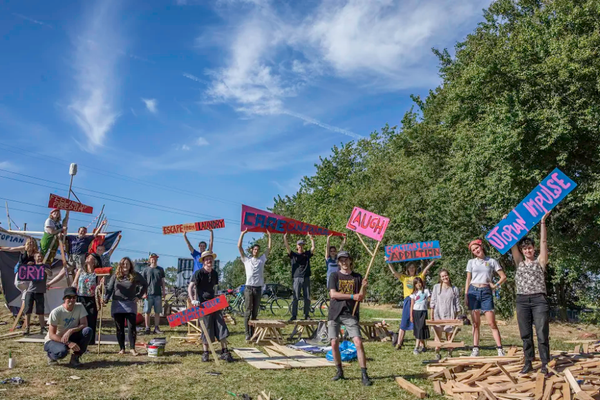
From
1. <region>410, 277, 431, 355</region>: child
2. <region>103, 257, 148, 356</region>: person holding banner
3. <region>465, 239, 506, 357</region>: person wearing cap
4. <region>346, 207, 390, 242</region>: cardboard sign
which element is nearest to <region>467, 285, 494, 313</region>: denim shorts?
<region>465, 239, 506, 357</region>: person wearing cap

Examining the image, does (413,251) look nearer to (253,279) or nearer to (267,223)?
(267,223)

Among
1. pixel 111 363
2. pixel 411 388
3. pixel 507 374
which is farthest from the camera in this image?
pixel 111 363

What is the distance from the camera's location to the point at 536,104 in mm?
15211

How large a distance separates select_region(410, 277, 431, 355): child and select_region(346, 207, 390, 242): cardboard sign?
202 cm

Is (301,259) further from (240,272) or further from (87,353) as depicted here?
(240,272)

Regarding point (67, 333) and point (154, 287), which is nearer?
point (67, 333)

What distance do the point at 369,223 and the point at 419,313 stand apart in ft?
7.87

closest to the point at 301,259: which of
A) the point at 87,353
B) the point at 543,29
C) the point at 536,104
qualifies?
the point at 87,353

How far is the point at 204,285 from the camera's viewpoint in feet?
29.3

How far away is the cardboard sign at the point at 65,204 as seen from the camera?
12.2 metres

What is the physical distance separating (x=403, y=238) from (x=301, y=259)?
17.6 metres

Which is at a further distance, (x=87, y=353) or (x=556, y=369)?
(x=87, y=353)

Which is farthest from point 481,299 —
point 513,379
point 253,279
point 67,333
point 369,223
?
point 67,333

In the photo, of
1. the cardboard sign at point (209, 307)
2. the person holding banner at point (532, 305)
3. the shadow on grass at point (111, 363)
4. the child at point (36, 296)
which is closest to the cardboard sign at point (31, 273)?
the child at point (36, 296)
